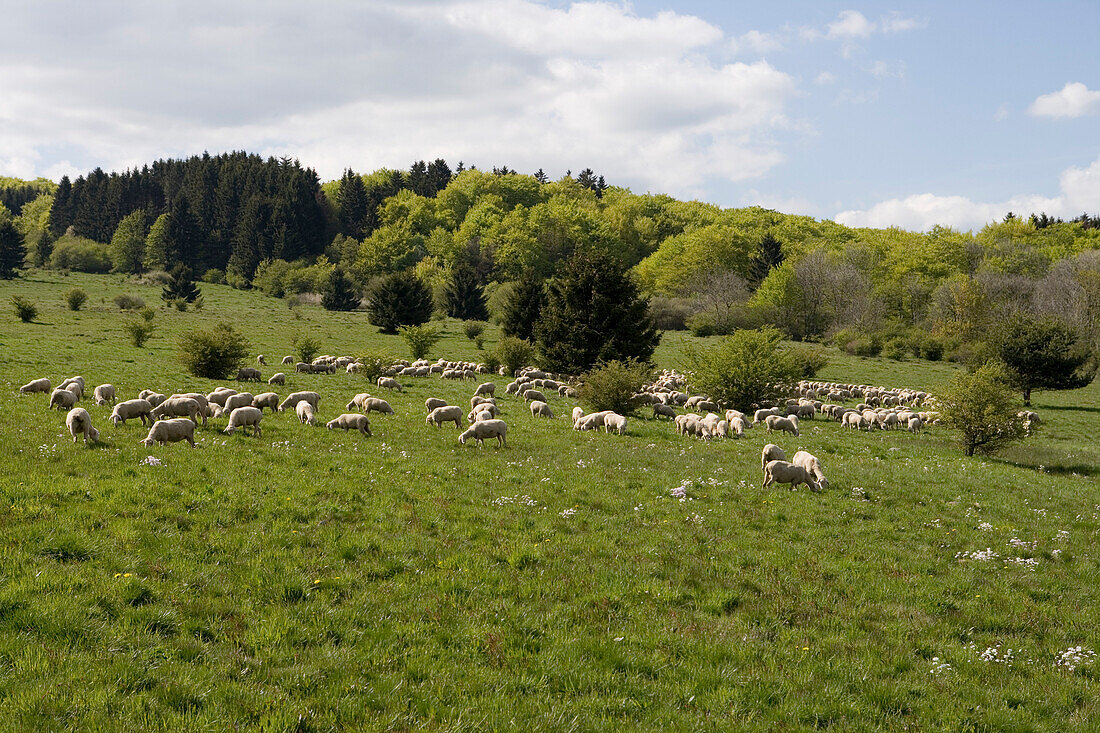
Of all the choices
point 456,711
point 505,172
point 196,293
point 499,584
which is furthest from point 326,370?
point 505,172

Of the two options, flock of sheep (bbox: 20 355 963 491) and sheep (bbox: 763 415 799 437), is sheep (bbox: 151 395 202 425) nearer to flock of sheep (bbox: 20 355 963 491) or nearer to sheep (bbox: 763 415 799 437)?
flock of sheep (bbox: 20 355 963 491)

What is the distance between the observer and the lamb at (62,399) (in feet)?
69.0

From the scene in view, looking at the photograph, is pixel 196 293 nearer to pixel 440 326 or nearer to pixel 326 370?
pixel 440 326

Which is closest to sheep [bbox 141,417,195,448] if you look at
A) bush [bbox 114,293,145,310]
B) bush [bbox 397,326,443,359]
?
bush [bbox 397,326,443,359]

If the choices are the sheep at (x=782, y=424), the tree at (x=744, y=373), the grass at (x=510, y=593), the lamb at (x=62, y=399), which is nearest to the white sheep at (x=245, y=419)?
the grass at (x=510, y=593)

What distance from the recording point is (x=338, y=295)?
318ft

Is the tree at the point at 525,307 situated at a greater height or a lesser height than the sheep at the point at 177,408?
greater

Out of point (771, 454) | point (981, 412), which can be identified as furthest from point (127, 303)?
point (981, 412)

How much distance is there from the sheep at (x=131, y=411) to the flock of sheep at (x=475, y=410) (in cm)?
3

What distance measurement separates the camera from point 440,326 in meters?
80.1

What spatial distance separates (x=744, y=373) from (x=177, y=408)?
27789mm

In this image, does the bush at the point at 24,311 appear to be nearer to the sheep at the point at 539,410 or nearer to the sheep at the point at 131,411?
the sheep at the point at 131,411

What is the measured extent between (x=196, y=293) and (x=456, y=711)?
325 feet

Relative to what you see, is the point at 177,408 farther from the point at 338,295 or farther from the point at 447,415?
the point at 338,295
